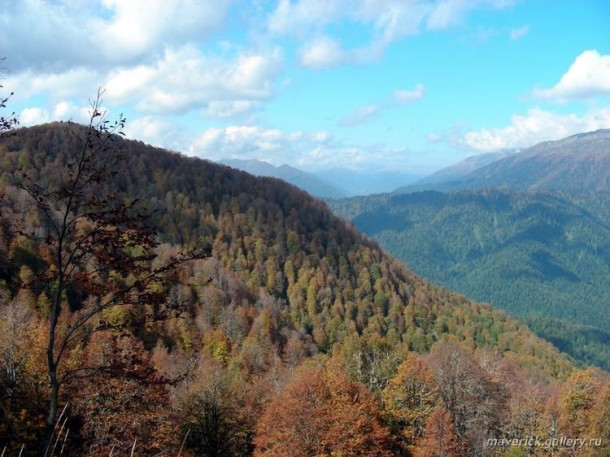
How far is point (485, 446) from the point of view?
133ft

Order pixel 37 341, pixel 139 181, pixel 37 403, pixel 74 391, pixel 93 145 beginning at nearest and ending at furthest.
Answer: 1. pixel 93 145
2. pixel 37 403
3. pixel 74 391
4. pixel 37 341
5. pixel 139 181

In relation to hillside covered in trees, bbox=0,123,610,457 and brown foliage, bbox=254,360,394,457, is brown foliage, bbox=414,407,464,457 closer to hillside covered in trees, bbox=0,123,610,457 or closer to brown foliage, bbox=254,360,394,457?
hillside covered in trees, bbox=0,123,610,457

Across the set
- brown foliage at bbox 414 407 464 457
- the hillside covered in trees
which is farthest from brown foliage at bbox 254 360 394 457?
brown foliage at bbox 414 407 464 457

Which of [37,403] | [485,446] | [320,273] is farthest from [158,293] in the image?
[320,273]

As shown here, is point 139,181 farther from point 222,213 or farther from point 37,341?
point 37,341

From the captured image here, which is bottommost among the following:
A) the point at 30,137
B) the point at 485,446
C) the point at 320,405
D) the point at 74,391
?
the point at 485,446


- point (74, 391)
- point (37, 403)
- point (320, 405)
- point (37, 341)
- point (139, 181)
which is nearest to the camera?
point (37, 403)

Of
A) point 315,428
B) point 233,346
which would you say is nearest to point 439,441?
point 315,428

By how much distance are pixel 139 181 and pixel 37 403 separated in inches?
5259

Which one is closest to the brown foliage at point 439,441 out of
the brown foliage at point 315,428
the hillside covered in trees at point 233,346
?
the hillside covered in trees at point 233,346

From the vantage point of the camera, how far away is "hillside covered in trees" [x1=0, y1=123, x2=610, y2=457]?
10.7 metres

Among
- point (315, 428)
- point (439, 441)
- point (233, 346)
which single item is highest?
point (315, 428)

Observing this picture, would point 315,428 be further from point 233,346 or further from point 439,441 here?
point 233,346

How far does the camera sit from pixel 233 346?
3073 inches
